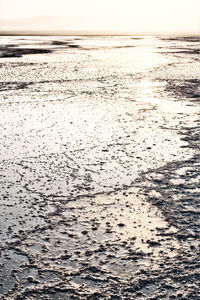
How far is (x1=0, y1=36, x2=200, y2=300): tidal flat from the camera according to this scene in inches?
86.7

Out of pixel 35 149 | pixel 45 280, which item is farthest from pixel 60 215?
pixel 35 149

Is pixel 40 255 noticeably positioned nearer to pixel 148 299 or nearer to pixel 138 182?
pixel 148 299

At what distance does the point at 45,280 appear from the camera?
7.19 ft

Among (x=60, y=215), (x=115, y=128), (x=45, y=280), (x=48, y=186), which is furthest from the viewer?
(x=115, y=128)

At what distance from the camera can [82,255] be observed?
2426 mm

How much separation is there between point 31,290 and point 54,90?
7.07m

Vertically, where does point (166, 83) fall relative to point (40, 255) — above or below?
above

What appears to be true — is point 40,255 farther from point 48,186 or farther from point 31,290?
point 48,186

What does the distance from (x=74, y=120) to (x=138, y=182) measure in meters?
2.64

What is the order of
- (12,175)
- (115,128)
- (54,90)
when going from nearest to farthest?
1. (12,175)
2. (115,128)
3. (54,90)

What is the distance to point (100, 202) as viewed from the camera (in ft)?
10.3

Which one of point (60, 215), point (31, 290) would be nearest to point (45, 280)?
point (31, 290)

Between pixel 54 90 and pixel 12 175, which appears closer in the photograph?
pixel 12 175

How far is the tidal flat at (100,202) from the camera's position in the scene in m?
2.20
